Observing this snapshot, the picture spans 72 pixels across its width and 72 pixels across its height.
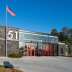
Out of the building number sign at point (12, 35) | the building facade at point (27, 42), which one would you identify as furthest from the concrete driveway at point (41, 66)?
the building number sign at point (12, 35)

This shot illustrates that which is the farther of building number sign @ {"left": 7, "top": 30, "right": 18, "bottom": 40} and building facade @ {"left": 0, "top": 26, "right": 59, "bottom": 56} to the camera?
building number sign @ {"left": 7, "top": 30, "right": 18, "bottom": 40}

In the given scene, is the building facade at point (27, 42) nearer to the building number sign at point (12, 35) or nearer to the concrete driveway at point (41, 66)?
the building number sign at point (12, 35)

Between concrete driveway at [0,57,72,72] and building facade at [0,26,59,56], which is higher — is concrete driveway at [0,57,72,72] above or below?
below

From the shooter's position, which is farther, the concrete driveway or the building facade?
the building facade

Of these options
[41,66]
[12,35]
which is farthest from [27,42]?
[41,66]

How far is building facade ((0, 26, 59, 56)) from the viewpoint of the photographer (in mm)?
44156

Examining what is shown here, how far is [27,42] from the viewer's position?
49.8 metres

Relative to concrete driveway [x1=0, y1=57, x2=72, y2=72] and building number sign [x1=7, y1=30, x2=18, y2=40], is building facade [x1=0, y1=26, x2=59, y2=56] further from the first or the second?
concrete driveway [x1=0, y1=57, x2=72, y2=72]

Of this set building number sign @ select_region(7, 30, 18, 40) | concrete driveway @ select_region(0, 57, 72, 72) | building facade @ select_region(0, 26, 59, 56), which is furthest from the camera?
building number sign @ select_region(7, 30, 18, 40)

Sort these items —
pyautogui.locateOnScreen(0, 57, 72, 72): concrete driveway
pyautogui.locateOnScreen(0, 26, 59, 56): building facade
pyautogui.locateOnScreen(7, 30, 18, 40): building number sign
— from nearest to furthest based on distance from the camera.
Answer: pyautogui.locateOnScreen(0, 57, 72, 72): concrete driveway, pyautogui.locateOnScreen(0, 26, 59, 56): building facade, pyautogui.locateOnScreen(7, 30, 18, 40): building number sign

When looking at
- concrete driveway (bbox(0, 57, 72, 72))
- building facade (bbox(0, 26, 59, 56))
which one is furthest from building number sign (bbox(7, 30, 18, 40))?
concrete driveway (bbox(0, 57, 72, 72))

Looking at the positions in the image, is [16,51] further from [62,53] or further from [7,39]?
[62,53]

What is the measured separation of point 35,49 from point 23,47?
387cm

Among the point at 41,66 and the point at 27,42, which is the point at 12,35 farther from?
the point at 41,66
